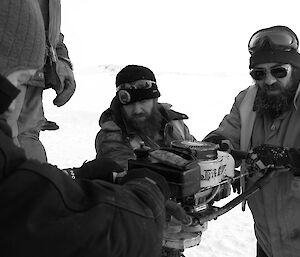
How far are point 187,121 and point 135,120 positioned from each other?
916cm

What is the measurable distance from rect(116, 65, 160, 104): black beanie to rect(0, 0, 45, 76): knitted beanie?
1.65 meters

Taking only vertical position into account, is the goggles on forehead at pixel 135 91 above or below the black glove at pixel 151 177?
below

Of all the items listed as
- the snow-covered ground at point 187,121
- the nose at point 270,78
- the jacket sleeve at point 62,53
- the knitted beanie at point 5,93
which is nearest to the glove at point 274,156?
the nose at point 270,78

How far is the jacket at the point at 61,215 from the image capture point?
0.95 meters

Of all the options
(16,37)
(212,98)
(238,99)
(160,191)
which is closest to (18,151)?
(16,37)

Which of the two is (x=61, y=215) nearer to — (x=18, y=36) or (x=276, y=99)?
(x=18, y=36)

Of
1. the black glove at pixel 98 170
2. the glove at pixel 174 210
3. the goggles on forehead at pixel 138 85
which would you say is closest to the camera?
the glove at pixel 174 210

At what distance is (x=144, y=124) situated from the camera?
9.59 feet

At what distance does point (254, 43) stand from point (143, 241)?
2.05 meters

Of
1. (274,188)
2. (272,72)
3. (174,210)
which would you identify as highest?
(272,72)

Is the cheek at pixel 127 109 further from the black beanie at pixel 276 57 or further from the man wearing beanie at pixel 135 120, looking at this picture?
the black beanie at pixel 276 57

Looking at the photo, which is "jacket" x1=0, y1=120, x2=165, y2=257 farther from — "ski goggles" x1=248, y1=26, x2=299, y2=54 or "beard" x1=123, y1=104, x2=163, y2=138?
"ski goggles" x1=248, y1=26, x2=299, y2=54

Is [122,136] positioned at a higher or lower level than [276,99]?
lower

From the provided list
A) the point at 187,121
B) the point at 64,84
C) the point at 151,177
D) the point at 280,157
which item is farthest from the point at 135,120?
the point at 187,121
